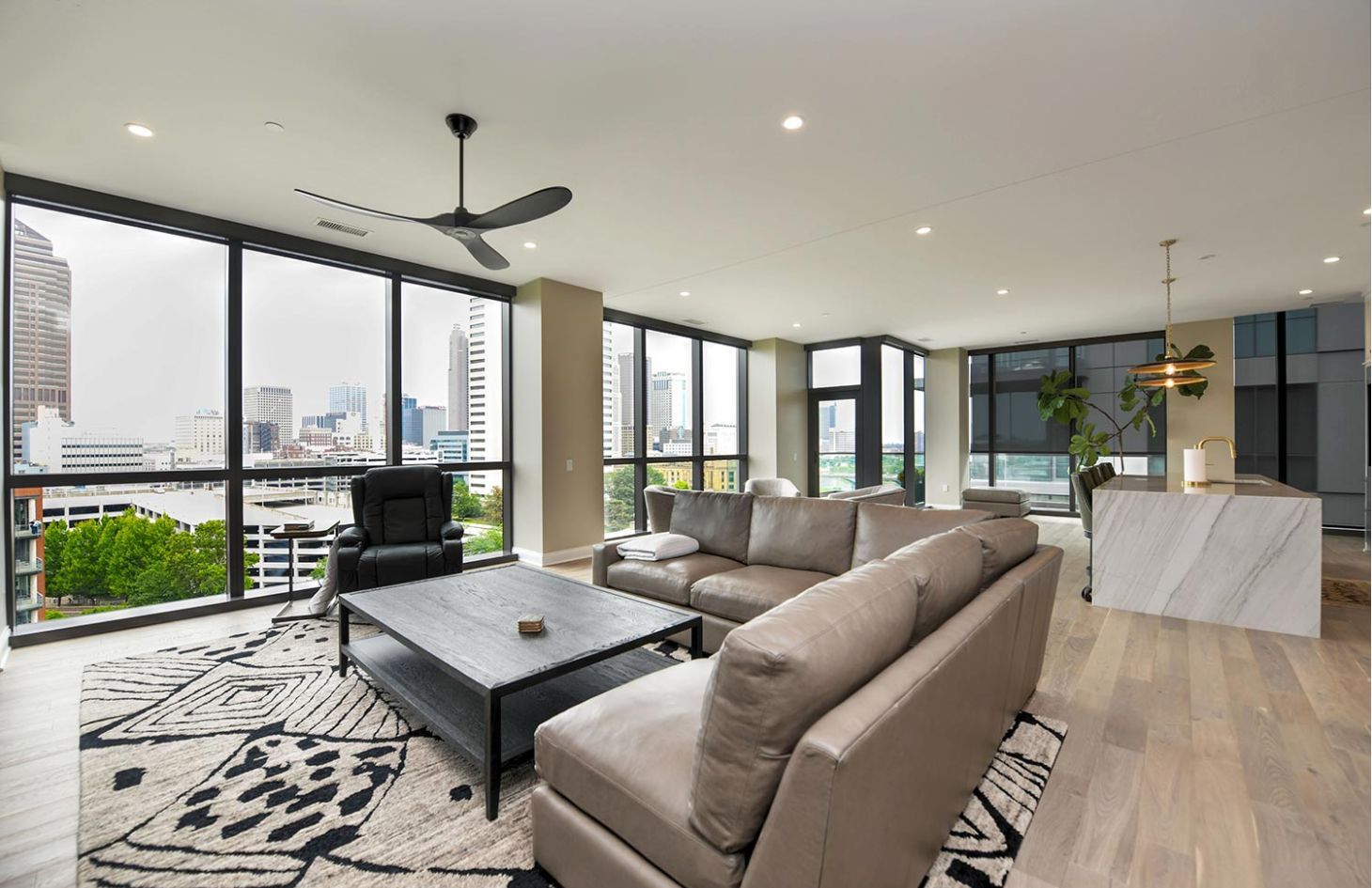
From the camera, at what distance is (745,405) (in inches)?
346

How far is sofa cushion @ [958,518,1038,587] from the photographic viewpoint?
2.07m

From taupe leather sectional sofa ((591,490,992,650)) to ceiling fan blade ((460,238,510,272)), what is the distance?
74.0 inches

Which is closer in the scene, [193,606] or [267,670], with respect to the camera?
[267,670]

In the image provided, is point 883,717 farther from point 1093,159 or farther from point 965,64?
point 1093,159

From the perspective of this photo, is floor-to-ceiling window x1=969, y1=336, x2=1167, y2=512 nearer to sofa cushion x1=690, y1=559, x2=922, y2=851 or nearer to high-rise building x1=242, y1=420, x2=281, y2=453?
sofa cushion x1=690, y1=559, x2=922, y2=851

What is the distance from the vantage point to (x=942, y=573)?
1.66 meters

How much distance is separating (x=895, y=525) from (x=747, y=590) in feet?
2.88

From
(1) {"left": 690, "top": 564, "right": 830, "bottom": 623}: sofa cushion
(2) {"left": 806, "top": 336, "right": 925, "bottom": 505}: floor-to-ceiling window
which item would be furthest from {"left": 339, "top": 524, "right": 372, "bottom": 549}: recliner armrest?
(2) {"left": 806, "top": 336, "right": 925, "bottom": 505}: floor-to-ceiling window

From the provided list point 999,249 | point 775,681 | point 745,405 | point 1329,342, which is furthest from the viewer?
point 745,405

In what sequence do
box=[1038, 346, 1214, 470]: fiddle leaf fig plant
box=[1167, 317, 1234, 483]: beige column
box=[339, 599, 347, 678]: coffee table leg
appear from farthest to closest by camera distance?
1. box=[1167, 317, 1234, 483]: beige column
2. box=[1038, 346, 1214, 470]: fiddle leaf fig plant
3. box=[339, 599, 347, 678]: coffee table leg

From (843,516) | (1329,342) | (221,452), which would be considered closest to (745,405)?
(843,516)

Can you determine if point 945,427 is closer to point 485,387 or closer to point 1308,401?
point 1308,401

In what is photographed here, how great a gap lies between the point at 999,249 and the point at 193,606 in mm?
6565

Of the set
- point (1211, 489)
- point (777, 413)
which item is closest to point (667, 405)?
point (777, 413)
